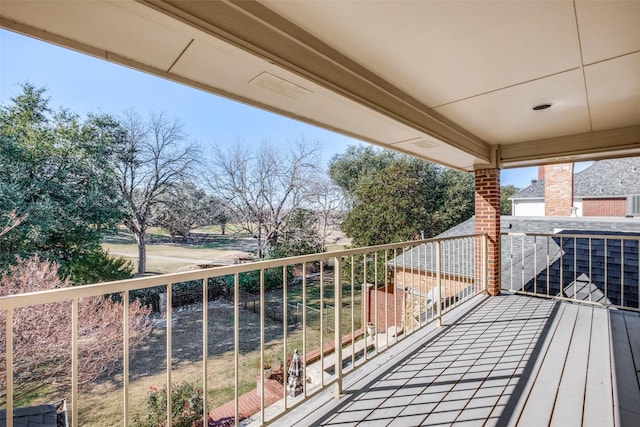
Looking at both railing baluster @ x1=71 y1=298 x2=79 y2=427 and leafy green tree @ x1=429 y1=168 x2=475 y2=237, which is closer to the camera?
railing baluster @ x1=71 y1=298 x2=79 y2=427

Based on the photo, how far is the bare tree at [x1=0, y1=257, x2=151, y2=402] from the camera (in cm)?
576

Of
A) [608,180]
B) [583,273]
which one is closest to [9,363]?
[583,273]

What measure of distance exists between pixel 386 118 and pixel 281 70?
1.11 m

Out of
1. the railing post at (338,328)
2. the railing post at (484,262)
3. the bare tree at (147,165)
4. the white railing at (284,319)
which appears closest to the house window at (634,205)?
the white railing at (284,319)

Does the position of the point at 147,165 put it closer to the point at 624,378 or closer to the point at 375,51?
the point at 375,51

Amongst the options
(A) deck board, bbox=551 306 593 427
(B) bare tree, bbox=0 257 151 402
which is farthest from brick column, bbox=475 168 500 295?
(B) bare tree, bbox=0 257 151 402

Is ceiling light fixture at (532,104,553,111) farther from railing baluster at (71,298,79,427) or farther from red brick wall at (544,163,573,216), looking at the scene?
red brick wall at (544,163,573,216)

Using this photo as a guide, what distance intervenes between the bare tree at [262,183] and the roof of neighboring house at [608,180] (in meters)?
15.1

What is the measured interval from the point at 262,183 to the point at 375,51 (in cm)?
1316

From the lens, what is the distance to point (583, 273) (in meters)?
4.95

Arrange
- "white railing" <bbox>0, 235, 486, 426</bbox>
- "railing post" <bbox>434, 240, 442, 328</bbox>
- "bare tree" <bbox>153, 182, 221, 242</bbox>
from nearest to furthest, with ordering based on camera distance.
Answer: "white railing" <bbox>0, 235, 486, 426</bbox> < "railing post" <bbox>434, 240, 442, 328</bbox> < "bare tree" <bbox>153, 182, 221, 242</bbox>

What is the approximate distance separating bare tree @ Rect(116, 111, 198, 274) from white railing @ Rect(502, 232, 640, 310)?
12.2 meters

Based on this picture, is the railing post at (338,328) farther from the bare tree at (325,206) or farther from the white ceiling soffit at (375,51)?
the bare tree at (325,206)

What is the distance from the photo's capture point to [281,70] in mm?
1710
